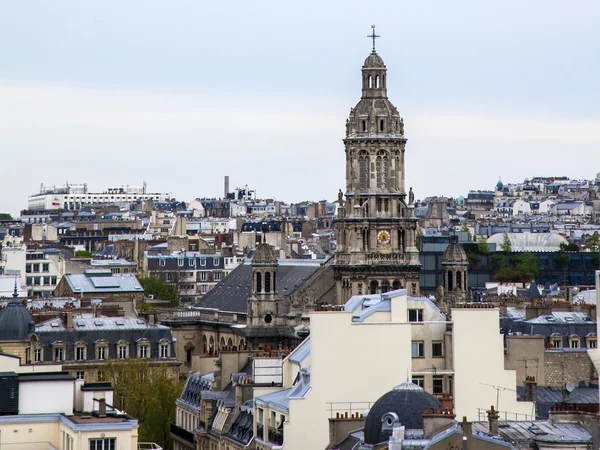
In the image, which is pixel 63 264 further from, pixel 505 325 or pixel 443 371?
pixel 443 371

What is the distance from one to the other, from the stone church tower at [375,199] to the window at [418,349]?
62.4 m

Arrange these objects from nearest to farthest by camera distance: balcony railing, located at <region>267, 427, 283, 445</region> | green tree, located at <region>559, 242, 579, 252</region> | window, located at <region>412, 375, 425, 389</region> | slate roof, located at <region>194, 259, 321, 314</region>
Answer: balcony railing, located at <region>267, 427, 283, 445</region>
window, located at <region>412, 375, 425, 389</region>
slate roof, located at <region>194, 259, 321, 314</region>
green tree, located at <region>559, 242, 579, 252</region>

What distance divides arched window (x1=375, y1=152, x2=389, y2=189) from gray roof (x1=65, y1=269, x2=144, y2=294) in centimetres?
2061

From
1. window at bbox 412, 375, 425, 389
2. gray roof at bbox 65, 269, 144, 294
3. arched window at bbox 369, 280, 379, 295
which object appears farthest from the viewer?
gray roof at bbox 65, 269, 144, 294

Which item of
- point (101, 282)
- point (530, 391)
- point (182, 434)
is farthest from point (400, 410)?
point (101, 282)

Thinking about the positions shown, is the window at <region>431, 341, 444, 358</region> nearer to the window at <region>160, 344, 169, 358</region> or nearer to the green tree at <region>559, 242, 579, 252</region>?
the window at <region>160, 344, 169, 358</region>

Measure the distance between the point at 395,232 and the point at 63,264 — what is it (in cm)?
4383

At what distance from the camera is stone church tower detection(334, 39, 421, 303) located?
4892 inches

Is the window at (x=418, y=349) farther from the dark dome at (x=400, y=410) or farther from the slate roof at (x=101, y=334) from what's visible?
the slate roof at (x=101, y=334)

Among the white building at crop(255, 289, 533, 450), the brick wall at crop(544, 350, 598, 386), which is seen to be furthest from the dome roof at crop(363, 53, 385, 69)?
the white building at crop(255, 289, 533, 450)

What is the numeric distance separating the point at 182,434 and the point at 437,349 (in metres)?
17.0

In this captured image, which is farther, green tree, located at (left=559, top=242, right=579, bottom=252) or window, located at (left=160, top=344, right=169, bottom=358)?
green tree, located at (left=559, top=242, right=579, bottom=252)

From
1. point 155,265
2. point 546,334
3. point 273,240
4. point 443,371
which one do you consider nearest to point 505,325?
point 546,334

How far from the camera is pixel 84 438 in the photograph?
5188cm
